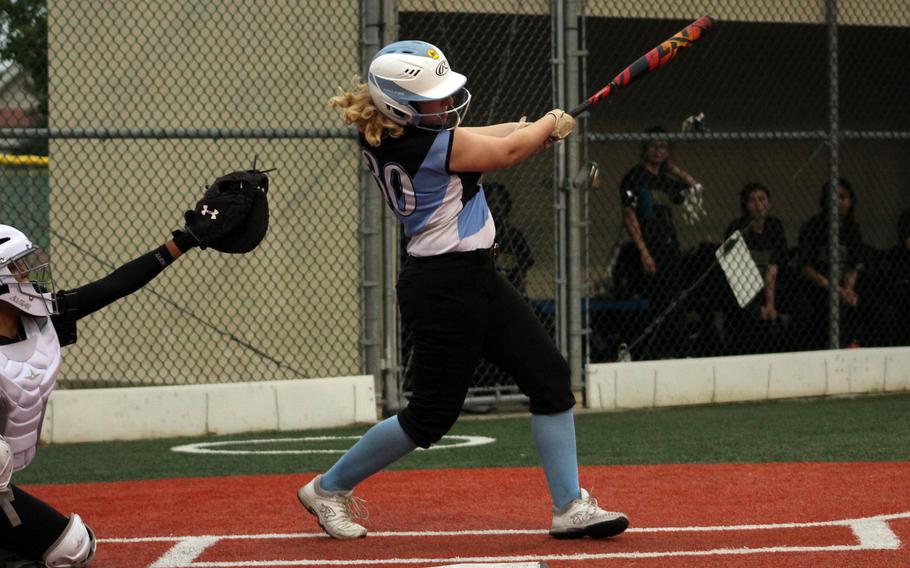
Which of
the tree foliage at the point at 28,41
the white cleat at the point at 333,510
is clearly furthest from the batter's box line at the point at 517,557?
the tree foliage at the point at 28,41

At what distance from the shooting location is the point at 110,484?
7418 millimetres

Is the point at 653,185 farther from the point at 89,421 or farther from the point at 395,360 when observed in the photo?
the point at 89,421

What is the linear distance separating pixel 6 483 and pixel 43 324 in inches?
26.3

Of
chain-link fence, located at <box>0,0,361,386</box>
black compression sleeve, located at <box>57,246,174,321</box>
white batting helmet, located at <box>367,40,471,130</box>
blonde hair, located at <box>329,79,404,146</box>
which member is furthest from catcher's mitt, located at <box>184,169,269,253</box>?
chain-link fence, located at <box>0,0,361,386</box>

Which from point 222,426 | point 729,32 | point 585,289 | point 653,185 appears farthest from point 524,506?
point 729,32

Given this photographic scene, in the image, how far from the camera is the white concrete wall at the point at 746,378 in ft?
34.7

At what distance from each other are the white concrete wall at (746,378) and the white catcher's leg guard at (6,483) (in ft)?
20.6

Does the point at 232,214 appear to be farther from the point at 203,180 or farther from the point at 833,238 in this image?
the point at 833,238

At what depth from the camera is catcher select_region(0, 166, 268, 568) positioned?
4.76 meters

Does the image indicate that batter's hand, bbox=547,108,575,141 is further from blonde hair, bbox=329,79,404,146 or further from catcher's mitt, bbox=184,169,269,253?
catcher's mitt, bbox=184,169,269,253

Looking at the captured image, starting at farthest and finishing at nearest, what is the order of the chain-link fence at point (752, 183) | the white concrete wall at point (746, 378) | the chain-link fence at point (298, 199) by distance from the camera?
the chain-link fence at point (752, 183) → the white concrete wall at point (746, 378) → the chain-link fence at point (298, 199)

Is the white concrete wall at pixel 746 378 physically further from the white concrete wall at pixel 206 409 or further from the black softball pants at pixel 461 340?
the black softball pants at pixel 461 340

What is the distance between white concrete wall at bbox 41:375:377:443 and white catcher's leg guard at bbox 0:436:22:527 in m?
4.68

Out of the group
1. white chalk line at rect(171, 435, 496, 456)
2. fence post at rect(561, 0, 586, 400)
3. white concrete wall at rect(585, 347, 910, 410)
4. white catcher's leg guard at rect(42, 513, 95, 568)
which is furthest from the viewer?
white concrete wall at rect(585, 347, 910, 410)
